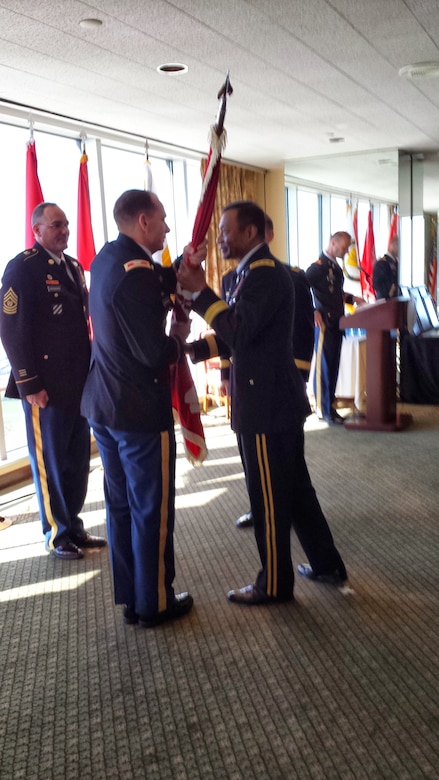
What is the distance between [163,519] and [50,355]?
3.64 ft

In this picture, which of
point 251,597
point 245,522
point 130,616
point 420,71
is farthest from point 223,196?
point 130,616

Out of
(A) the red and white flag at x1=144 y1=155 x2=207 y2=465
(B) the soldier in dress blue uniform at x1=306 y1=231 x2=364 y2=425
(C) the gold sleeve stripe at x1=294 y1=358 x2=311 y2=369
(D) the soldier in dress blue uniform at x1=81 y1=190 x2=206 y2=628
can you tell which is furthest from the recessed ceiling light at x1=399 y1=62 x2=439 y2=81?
(A) the red and white flag at x1=144 y1=155 x2=207 y2=465

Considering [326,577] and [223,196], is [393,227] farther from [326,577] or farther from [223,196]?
[326,577]

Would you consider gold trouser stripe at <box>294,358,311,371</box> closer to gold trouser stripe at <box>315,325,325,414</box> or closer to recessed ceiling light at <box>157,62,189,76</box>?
recessed ceiling light at <box>157,62,189,76</box>

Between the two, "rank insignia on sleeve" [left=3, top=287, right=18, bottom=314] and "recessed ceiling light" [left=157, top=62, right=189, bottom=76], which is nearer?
"rank insignia on sleeve" [left=3, top=287, right=18, bottom=314]

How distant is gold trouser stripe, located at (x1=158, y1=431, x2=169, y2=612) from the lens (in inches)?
89.0

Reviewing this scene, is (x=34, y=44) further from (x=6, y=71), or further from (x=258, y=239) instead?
(x=258, y=239)

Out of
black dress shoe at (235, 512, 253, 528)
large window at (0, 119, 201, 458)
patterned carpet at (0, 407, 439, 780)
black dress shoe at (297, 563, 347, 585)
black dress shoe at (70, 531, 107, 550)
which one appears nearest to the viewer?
patterned carpet at (0, 407, 439, 780)

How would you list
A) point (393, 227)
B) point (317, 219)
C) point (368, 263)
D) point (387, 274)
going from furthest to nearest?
point (317, 219), point (368, 263), point (393, 227), point (387, 274)

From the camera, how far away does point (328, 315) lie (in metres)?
5.57

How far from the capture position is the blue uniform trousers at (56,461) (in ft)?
10.0

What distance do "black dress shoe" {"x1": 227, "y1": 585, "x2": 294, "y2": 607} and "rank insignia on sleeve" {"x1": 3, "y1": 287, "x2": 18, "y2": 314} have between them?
5.19ft

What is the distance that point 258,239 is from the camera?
240cm

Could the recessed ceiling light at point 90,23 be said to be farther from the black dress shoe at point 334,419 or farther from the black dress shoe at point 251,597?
the black dress shoe at point 334,419
